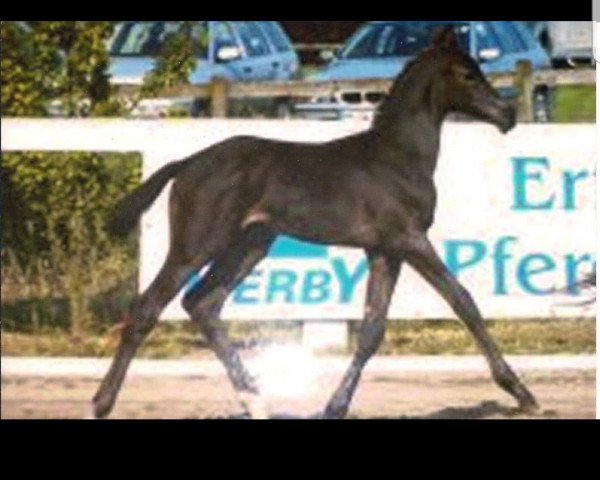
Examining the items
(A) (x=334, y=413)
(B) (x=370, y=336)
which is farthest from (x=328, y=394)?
(B) (x=370, y=336)

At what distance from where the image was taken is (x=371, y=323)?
201 inches

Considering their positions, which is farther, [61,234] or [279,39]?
[279,39]

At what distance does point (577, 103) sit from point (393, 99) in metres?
0.83

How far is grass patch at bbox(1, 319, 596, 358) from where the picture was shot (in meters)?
5.05

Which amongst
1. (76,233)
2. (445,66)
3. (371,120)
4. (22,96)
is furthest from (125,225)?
(445,66)

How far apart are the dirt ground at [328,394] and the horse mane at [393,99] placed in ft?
3.73

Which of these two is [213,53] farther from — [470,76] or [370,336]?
[370,336]

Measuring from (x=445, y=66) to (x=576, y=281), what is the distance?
3.72 ft

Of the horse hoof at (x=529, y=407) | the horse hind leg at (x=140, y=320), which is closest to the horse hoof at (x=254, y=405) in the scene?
the horse hind leg at (x=140, y=320)

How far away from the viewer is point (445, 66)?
520 cm

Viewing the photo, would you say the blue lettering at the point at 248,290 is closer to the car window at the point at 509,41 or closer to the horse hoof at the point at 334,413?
the horse hoof at the point at 334,413

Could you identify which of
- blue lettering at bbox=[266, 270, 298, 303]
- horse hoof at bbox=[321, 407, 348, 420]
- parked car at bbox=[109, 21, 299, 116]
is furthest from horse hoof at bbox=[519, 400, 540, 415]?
parked car at bbox=[109, 21, 299, 116]
